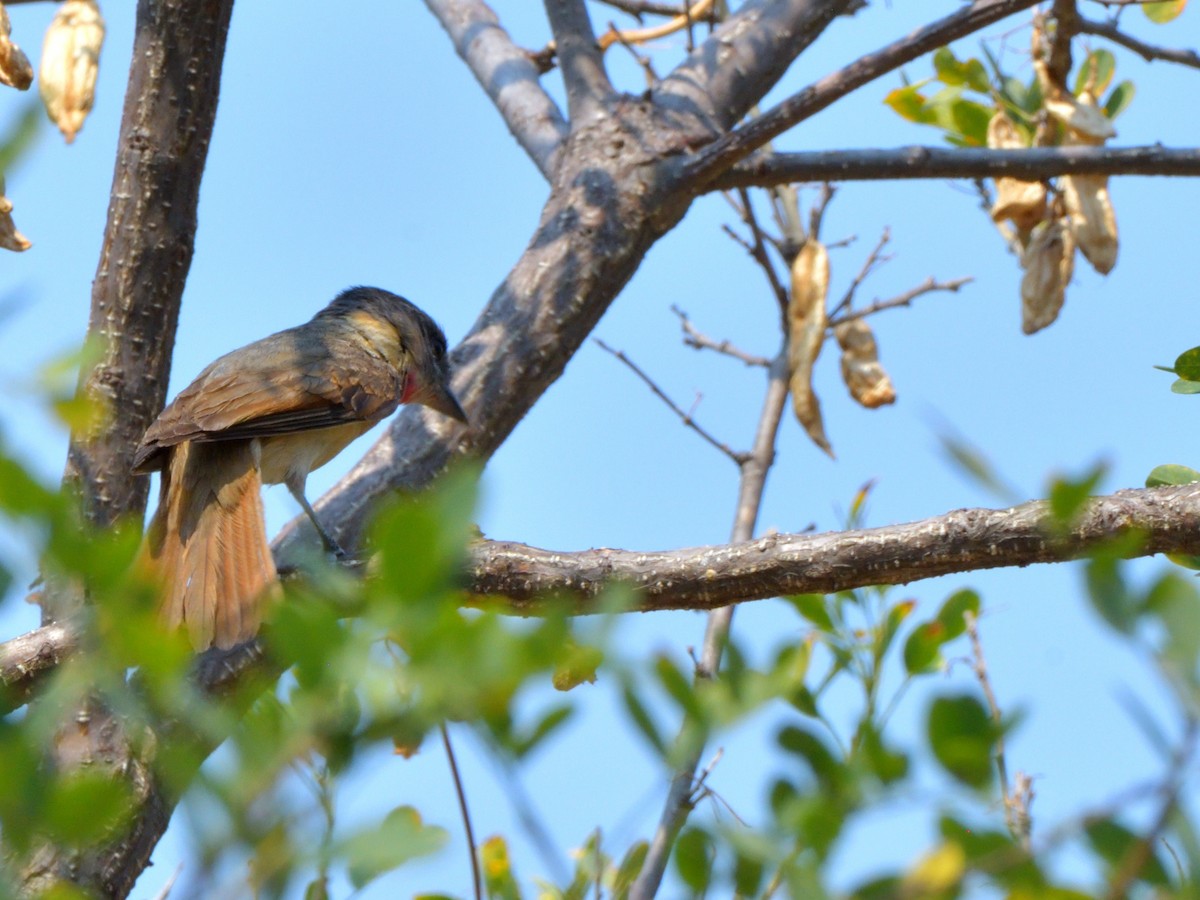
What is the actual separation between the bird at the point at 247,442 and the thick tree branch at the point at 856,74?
1416mm

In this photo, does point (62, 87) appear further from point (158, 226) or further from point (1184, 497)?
point (1184, 497)

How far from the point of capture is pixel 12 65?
13.1 ft

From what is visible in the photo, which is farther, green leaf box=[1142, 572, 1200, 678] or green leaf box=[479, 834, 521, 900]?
green leaf box=[479, 834, 521, 900]

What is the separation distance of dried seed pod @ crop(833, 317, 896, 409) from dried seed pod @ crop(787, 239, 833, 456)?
1.01 feet

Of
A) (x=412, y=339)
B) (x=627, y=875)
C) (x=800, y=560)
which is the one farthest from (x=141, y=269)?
(x=627, y=875)

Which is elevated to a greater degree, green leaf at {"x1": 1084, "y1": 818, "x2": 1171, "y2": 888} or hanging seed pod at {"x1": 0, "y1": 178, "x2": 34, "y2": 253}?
hanging seed pod at {"x1": 0, "y1": 178, "x2": 34, "y2": 253}

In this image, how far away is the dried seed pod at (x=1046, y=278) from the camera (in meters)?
5.14

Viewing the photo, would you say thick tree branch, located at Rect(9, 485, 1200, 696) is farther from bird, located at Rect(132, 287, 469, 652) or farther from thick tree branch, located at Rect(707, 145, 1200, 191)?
thick tree branch, located at Rect(707, 145, 1200, 191)

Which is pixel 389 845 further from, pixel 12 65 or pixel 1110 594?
pixel 12 65

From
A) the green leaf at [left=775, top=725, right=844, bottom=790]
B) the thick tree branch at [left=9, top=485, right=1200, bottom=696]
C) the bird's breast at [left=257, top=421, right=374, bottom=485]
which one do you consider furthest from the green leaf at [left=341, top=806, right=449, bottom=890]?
the bird's breast at [left=257, top=421, right=374, bottom=485]

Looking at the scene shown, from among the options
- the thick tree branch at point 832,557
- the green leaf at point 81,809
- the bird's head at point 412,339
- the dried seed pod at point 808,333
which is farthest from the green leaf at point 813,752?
the dried seed pod at point 808,333

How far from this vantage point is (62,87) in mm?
4324

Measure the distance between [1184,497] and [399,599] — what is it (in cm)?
260

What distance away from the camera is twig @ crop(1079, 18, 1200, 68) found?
217 inches
